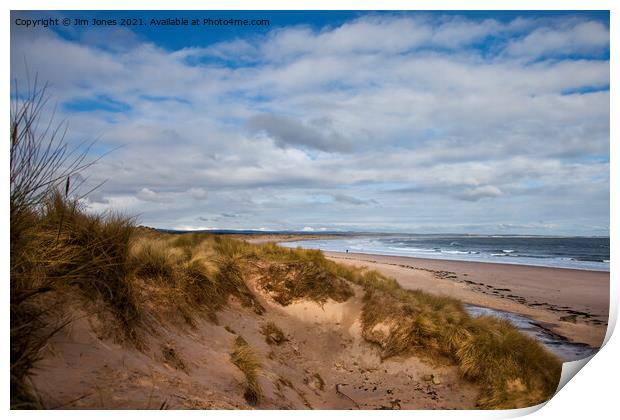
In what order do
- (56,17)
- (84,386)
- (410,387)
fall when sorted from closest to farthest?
1. (84,386)
2. (56,17)
3. (410,387)

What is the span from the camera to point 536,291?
1370 cm

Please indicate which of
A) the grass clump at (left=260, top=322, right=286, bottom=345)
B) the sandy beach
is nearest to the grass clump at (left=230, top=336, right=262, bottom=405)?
the grass clump at (left=260, top=322, right=286, bottom=345)

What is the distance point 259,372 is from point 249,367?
0.14m

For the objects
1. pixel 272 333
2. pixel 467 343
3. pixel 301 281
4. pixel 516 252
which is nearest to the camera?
pixel 467 343

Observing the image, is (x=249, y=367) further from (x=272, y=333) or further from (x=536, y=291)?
(x=536, y=291)

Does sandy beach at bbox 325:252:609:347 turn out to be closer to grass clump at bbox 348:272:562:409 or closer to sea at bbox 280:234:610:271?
grass clump at bbox 348:272:562:409

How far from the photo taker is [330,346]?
736cm

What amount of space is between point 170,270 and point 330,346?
3.02 metres

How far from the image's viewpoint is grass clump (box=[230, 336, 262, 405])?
182 inches

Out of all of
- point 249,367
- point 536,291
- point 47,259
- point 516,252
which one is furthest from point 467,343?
point 516,252

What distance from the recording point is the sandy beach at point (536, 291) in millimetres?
9503

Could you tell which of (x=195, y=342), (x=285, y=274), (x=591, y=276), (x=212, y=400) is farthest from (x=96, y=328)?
(x=591, y=276)

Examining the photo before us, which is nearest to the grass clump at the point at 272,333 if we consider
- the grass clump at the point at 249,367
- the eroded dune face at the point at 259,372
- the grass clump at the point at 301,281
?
the eroded dune face at the point at 259,372
